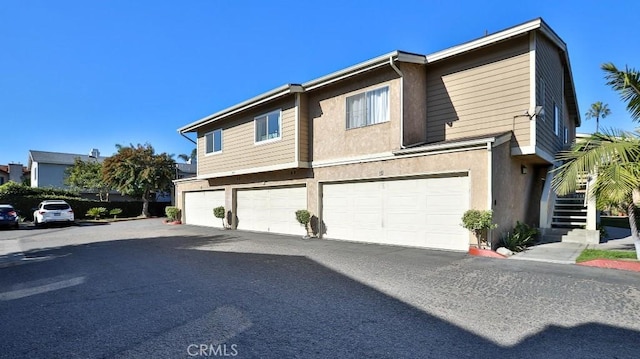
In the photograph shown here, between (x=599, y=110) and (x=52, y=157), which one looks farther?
(x=599, y=110)

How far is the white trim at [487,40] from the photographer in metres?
9.80

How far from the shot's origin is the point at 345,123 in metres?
12.9

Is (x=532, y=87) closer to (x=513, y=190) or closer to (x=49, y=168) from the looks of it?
(x=513, y=190)

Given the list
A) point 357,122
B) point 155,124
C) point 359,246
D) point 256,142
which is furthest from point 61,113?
point 359,246

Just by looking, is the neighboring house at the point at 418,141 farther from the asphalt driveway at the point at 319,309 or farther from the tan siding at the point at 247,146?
the asphalt driveway at the point at 319,309

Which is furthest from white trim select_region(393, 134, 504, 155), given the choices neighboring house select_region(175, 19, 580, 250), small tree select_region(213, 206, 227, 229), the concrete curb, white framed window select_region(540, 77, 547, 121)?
the concrete curb

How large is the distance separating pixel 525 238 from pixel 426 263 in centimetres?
399

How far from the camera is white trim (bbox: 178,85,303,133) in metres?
13.8

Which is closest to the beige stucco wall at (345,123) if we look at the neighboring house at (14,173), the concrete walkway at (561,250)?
the concrete walkway at (561,250)

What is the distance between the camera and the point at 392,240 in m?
11.3

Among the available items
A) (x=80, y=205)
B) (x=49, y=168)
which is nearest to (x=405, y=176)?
(x=80, y=205)

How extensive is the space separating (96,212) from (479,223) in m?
28.3

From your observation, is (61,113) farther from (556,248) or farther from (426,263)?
(556,248)

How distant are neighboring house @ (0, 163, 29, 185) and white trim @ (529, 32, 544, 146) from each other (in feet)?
196
